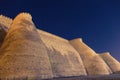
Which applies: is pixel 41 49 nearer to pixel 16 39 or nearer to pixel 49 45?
pixel 16 39

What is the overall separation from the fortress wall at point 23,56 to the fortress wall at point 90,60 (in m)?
17.3

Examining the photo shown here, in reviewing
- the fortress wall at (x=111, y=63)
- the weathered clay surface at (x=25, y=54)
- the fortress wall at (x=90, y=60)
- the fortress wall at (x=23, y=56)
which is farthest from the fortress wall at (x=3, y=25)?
the fortress wall at (x=111, y=63)

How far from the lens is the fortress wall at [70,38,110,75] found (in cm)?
3509

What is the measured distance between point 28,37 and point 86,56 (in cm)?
2125

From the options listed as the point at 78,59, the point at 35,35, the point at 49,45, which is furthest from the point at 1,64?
the point at 78,59

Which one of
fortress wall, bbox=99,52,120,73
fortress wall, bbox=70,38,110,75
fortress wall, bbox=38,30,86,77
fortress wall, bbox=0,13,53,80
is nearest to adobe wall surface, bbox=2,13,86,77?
fortress wall, bbox=38,30,86,77

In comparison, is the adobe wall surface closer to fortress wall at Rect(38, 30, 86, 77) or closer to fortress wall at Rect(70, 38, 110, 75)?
fortress wall at Rect(38, 30, 86, 77)

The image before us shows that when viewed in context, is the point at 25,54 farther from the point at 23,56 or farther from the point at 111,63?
the point at 111,63

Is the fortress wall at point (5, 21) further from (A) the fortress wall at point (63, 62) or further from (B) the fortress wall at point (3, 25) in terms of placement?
(A) the fortress wall at point (63, 62)

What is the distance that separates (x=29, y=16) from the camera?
24.5 meters

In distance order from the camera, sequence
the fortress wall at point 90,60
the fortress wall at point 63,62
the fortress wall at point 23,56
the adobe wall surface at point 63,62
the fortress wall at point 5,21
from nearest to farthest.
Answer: the fortress wall at point 23,56 → the fortress wall at point 5,21 → the adobe wall surface at point 63,62 → the fortress wall at point 63,62 → the fortress wall at point 90,60

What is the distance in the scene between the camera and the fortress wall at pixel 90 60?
115ft

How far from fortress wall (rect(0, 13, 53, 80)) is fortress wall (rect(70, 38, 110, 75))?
17.3 metres

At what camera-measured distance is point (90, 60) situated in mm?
37844
